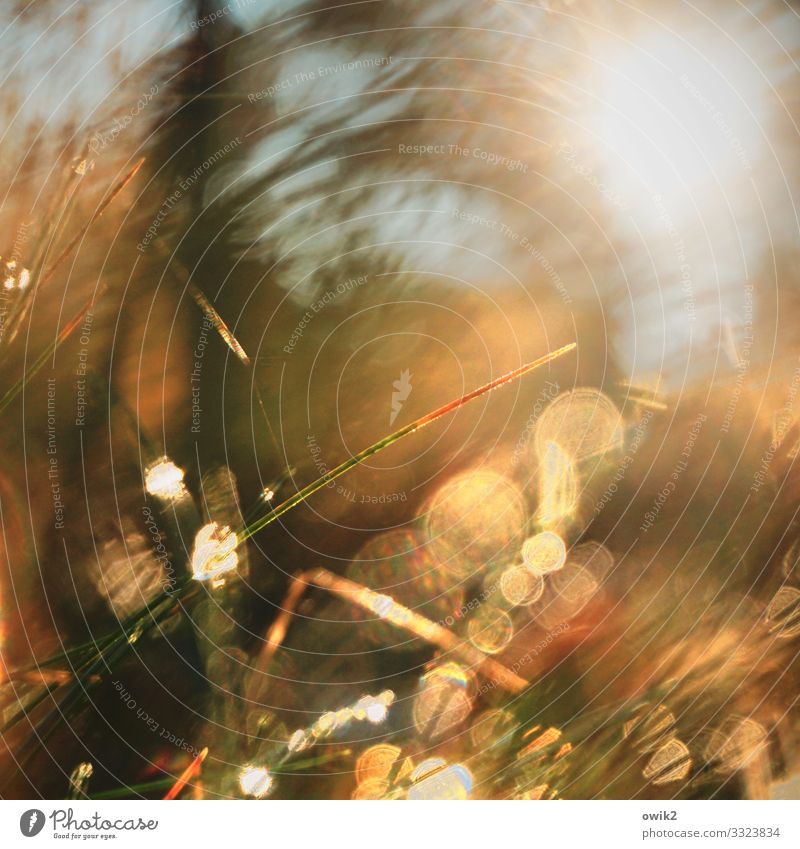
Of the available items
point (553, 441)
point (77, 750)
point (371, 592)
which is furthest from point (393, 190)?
point (77, 750)

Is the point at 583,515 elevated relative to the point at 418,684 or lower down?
elevated

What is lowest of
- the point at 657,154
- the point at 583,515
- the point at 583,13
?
the point at 583,515

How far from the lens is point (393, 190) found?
729 mm

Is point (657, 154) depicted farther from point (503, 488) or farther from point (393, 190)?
point (503, 488)

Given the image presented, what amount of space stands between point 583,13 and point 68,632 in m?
0.87

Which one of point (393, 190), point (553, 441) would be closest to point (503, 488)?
point (553, 441)

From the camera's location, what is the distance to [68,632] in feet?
2.33

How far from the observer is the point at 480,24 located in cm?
72

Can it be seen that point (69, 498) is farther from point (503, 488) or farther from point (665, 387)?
point (665, 387)

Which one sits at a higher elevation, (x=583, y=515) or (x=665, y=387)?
(x=665, y=387)
